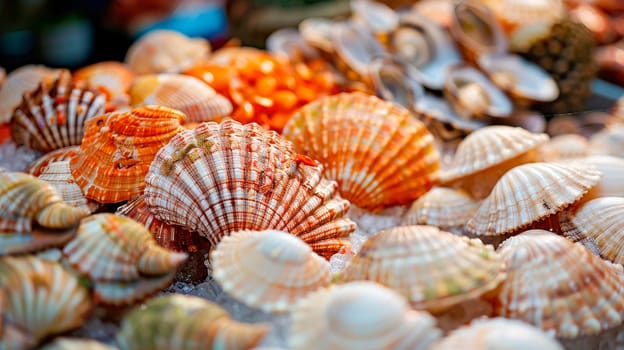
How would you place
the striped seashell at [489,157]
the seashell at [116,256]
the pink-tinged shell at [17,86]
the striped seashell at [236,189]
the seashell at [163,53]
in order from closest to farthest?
the seashell at [116,256], the striped seashell at [236,189], the striped seashell at [489,157], the pink-tinged shell at [17,86], the seashell at [163,53]

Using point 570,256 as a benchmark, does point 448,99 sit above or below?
below

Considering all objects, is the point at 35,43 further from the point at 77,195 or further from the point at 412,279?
the point at 412,279

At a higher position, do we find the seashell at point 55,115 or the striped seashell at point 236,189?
the striped seashell at point 236,189

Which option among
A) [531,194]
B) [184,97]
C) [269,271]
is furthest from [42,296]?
[531,194]

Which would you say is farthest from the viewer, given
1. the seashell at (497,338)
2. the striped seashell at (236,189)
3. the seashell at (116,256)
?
the striped seashell at (236,189)

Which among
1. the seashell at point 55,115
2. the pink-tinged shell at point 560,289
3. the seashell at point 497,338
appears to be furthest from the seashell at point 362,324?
the seashell at point 55,115

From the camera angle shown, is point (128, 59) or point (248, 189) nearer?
point (248, 189)

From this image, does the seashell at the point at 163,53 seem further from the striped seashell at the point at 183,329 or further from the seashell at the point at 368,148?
the striped seashell at the point at 183,329

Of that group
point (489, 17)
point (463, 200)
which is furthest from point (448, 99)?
point (463, 200)
